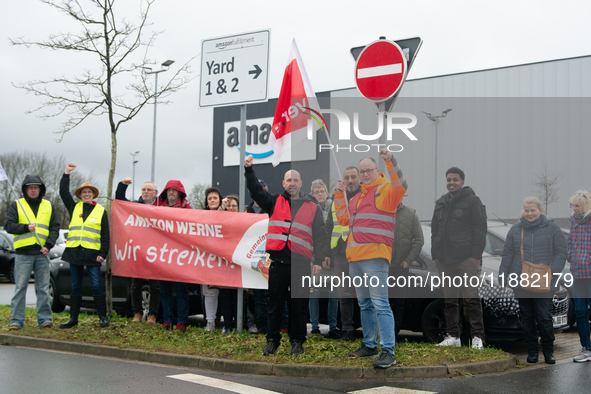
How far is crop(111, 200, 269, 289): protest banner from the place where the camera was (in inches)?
303

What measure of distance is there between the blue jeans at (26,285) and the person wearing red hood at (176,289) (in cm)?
172

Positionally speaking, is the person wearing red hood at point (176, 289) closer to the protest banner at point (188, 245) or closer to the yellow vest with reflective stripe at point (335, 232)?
the protest banner at point (188, 245)

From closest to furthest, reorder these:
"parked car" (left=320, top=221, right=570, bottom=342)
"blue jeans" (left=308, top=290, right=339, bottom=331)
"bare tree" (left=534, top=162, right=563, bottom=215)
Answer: "parked car" (left=320, top=221, right=570, bottom=342) → "blue jeans" (left=308, top=290, right=339, bottom=331) → "bare tree" (left=534, top=162, right=563, bottom=215)

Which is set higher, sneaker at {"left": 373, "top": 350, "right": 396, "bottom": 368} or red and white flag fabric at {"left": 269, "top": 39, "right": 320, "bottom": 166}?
red and white flag fabric at {"left": 269, "top": 39, "right": 320, "bottom": 166}

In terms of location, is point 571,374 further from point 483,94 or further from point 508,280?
point 483,94

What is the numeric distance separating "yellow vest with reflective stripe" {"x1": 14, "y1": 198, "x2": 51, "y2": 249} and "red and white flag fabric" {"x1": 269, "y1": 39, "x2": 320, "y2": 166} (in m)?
3.84

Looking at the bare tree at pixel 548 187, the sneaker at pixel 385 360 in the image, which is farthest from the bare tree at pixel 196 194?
the sneaker at pixel 385 360

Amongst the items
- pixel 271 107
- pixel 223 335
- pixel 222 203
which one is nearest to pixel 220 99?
pixel 222 203

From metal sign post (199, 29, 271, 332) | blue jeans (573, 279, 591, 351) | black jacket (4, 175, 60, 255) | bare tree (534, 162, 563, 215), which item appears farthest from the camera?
bare tree (534, 162, 563, 215)

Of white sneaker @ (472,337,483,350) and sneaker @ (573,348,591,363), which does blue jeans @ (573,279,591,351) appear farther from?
white sneaker @ (472,337,483,350)

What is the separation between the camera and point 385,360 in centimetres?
547

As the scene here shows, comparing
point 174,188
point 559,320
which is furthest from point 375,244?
point 174,188

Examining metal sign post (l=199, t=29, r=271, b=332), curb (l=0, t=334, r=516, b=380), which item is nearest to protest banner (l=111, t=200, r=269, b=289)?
metal sign post (l=199, t=29, r=271, b=332)

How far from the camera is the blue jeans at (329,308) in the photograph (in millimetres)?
7664
